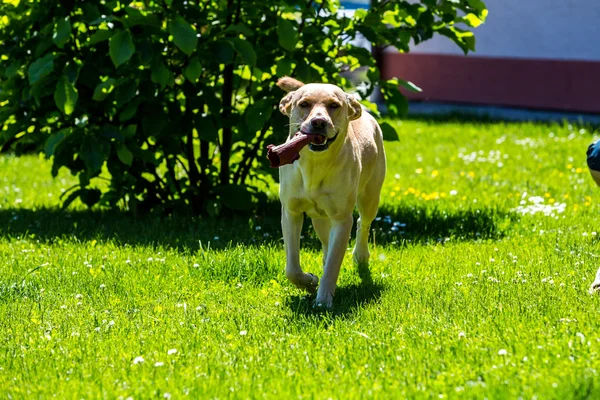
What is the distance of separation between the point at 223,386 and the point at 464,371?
102 centimetres

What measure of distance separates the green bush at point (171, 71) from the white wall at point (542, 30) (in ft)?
28.9

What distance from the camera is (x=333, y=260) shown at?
5434mm

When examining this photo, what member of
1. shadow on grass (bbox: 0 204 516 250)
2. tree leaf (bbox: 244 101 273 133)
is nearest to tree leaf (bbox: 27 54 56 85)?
shadow on grass (bbox: 0 204 516 250)

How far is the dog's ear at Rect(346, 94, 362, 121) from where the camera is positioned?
548 cm

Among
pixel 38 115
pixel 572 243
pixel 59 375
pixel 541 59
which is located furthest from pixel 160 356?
pixel 541 59

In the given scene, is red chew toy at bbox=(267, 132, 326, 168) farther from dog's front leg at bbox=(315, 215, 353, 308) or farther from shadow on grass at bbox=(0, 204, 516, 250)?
shadow on grass at bbox=(0, 204, 516, 250)

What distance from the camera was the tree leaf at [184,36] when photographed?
655 cm

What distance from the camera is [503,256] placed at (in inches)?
247

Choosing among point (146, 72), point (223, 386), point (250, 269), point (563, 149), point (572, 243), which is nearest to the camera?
point (223, 386)

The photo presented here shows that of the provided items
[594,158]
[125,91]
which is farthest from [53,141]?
[594,158]

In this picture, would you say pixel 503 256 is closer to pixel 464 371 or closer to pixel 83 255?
pixel 464 371

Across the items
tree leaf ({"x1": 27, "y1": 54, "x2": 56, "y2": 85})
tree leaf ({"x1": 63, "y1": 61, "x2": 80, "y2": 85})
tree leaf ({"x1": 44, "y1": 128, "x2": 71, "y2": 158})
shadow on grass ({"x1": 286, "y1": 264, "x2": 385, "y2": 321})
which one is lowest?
shadow on grass ({"x1": 286, "y1": 264, "x2": 385, "y2": 321})

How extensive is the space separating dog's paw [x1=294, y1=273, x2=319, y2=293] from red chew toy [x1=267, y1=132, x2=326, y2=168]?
76 centimetres

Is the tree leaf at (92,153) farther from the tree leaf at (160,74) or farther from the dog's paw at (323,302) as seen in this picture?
the dog's paw at (323,302)
